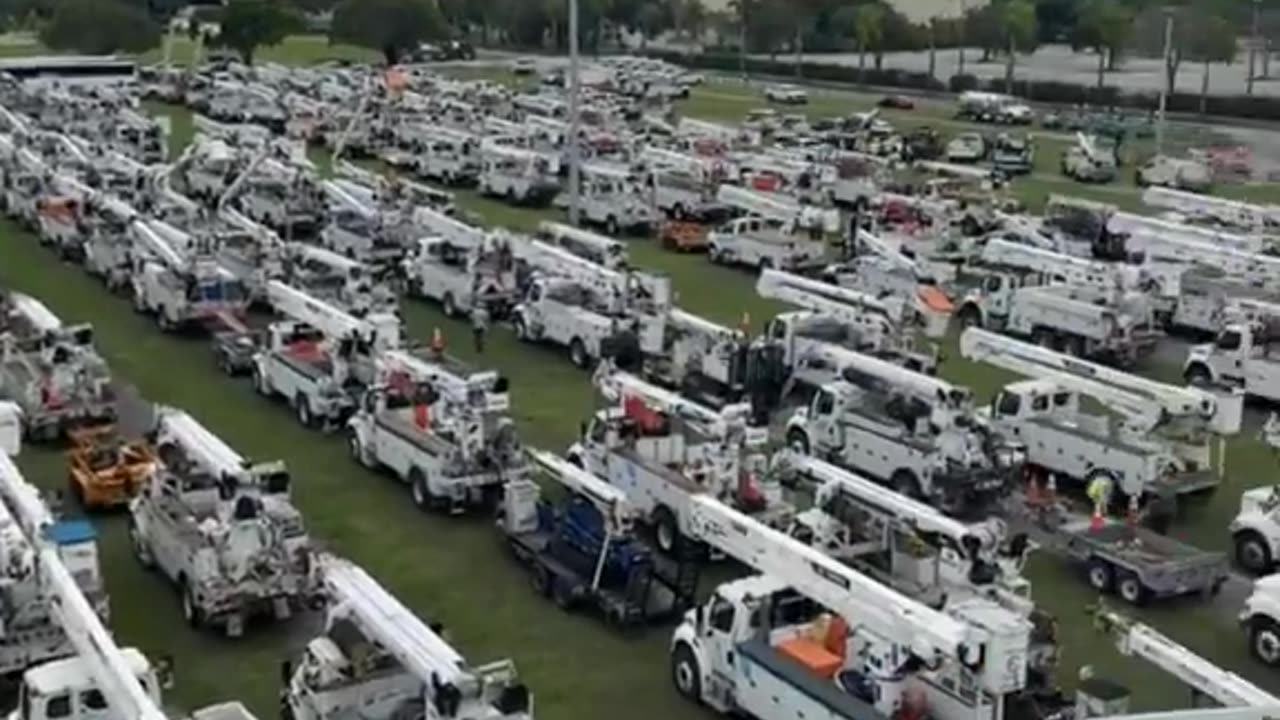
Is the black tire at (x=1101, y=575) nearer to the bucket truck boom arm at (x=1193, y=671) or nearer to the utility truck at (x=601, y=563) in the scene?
the utility truck at (x=601, y=563)

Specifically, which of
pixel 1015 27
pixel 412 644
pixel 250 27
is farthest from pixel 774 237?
pixel 250 27

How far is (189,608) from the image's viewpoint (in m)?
26.9

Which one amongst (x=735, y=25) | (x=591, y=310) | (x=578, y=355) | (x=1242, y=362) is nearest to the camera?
(x=1242, y=362)

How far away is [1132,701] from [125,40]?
128 m

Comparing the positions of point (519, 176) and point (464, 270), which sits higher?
point (519, 176)

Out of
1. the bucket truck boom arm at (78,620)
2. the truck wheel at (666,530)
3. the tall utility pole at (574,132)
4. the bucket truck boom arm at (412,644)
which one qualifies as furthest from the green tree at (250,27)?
the bucket truck boom arm at (412,644)

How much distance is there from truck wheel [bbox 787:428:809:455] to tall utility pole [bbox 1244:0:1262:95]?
3473 inches

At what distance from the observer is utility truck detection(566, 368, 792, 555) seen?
2975cm

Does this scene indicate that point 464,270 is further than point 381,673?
Yes

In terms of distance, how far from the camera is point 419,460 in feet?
107

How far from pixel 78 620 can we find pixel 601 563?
8.77 meters

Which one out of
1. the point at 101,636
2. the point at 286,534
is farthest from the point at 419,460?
the point at 101,636

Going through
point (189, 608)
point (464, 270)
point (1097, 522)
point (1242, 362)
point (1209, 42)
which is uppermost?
point (1209, 42)

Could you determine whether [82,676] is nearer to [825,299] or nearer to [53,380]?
[53,380]
